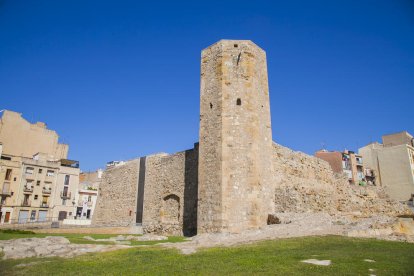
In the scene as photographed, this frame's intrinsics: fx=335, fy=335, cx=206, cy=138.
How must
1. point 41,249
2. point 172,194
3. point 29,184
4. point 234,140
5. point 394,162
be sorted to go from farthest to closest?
point 394,162
point 29,184
point 172,194
point 234,140
point 41,249

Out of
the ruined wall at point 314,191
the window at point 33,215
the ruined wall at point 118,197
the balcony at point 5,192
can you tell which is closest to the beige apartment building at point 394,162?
the ruined wall at point 314,191

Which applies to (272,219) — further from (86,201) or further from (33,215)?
(86,201)

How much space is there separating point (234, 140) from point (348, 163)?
4147cm

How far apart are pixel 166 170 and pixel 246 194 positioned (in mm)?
8337

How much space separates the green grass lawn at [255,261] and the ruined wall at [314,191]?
22.6 feet

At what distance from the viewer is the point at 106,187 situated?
29.2 m

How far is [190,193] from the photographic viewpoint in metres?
19.7

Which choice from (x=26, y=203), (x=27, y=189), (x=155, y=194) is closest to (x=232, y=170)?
(x=155, y=194)

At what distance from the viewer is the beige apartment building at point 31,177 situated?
4034 centimetres

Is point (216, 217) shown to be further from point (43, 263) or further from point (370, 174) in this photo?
point (370, 174)

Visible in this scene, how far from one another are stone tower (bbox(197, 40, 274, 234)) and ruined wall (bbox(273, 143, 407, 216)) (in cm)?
117

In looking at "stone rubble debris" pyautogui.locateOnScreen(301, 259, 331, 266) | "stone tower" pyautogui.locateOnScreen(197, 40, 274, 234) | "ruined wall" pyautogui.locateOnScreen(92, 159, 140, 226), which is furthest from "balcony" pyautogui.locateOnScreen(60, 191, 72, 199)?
"stone rubble debris" pyautogui.locateOnScreen(301, 259, 331, 266)

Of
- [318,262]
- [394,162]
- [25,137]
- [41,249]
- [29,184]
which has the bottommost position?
[41,249]

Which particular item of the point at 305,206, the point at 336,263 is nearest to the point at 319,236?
the point at 336,263
